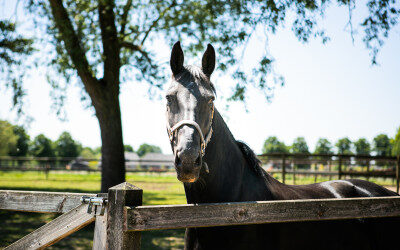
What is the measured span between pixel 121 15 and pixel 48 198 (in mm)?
8161

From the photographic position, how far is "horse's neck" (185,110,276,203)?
82.6 inches

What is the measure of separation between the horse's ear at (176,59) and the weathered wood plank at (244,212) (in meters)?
1.09

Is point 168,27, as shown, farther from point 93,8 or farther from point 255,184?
point 255,184

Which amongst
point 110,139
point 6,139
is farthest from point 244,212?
point 6,139

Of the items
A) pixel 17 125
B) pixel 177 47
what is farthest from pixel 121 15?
pixel 177 47

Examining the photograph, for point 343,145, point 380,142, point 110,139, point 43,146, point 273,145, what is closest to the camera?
point 110,139

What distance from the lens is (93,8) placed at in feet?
27.9

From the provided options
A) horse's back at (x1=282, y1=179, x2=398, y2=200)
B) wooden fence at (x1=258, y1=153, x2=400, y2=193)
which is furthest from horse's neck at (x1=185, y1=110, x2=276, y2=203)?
wooden fence at (x1=258, y1=153, x2=400, y2=193)

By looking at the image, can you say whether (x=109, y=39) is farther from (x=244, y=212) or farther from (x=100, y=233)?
(x=244, y=212)

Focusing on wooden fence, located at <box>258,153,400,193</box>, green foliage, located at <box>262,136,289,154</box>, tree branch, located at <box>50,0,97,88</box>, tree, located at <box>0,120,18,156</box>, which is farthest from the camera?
green foliage, located at <box>262,136,289,154</box>

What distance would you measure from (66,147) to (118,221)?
9346 centimetres

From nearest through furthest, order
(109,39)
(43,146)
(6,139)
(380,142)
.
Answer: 1. (109,39)
2. (6,139)
3. (43,146)
4. (380,142)

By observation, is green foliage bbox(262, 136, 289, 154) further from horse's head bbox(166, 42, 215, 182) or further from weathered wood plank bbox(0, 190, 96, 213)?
weathered wood plank bbox(0, 190, 96, 213)

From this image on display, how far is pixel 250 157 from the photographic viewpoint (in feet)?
8.18
